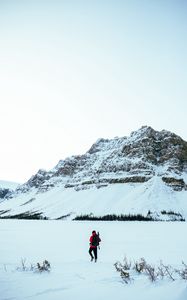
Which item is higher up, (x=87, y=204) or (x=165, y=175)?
(x=165, y=175)

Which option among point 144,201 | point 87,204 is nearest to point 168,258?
point 144,201

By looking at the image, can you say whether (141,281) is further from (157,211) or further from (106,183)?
(106,183)

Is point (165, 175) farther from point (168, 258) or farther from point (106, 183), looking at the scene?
point (168, 258)

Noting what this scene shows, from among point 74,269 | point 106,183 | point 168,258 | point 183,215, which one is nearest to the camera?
point 74,269

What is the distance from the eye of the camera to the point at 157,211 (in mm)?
132000

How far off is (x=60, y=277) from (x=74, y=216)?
13860 centimetres

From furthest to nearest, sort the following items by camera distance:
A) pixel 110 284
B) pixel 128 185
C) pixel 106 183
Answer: pixel 106 183 < pixel 128 185 < pixel 110 284

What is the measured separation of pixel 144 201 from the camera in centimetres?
14300

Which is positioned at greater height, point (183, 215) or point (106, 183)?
point (106, 183)

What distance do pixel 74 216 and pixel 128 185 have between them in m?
46.0

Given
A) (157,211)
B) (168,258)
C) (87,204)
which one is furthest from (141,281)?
(87,204)

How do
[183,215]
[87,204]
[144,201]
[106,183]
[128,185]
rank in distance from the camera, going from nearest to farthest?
[183,215] → [144,201] → [87,204] → [128,185] → [106,183]

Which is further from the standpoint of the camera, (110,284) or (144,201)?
(144,201)

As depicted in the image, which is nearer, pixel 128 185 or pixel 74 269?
pixel 74 269
